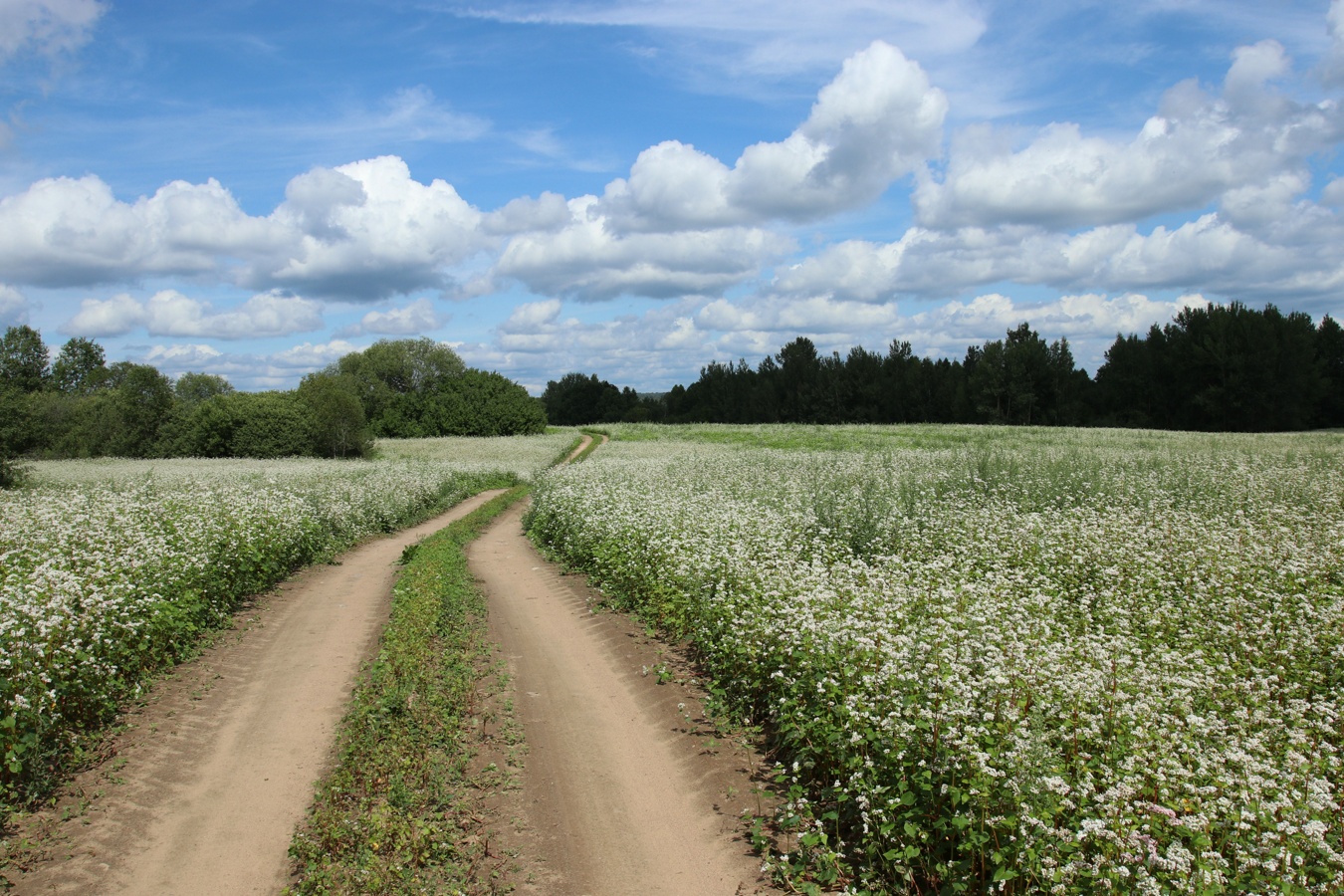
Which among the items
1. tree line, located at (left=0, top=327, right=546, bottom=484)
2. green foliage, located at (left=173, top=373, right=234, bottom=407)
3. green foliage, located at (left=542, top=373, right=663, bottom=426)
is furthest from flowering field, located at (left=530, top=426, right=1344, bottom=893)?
green foliage, located at (left=542, top=373, right=663, bottom=426)

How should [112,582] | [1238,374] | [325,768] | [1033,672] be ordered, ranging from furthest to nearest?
[1238,374], [112,582], [325,768], [1033,672]

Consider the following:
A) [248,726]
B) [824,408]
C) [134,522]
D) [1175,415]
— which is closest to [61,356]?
[824,408]

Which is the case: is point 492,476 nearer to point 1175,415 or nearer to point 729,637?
point 729,637

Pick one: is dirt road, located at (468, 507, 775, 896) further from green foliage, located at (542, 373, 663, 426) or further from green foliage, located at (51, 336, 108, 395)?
green foliage, located at (542, 373, 663, 426)

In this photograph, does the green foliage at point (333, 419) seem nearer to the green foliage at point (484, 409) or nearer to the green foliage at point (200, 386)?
the green foliage at point (484, 409)

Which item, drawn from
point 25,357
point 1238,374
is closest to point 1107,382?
point 1238,374

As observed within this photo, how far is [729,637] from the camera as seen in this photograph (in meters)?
9.36

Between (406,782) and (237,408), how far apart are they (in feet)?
177

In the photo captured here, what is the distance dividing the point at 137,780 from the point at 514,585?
8804mm

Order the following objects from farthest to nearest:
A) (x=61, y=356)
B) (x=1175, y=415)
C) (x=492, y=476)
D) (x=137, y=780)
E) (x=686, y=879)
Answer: (x=61, y=356)
(x=1175, y=415)
(x=492, y=476)
(x=137, y=780)
(x=686, y=879)

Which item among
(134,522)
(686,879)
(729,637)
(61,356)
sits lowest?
(686,879)

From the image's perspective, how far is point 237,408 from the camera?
53.2 meters

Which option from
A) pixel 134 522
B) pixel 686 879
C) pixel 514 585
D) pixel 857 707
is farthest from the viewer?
pixel 514 585

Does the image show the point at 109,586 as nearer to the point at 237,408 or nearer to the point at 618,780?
the point at 618,780
